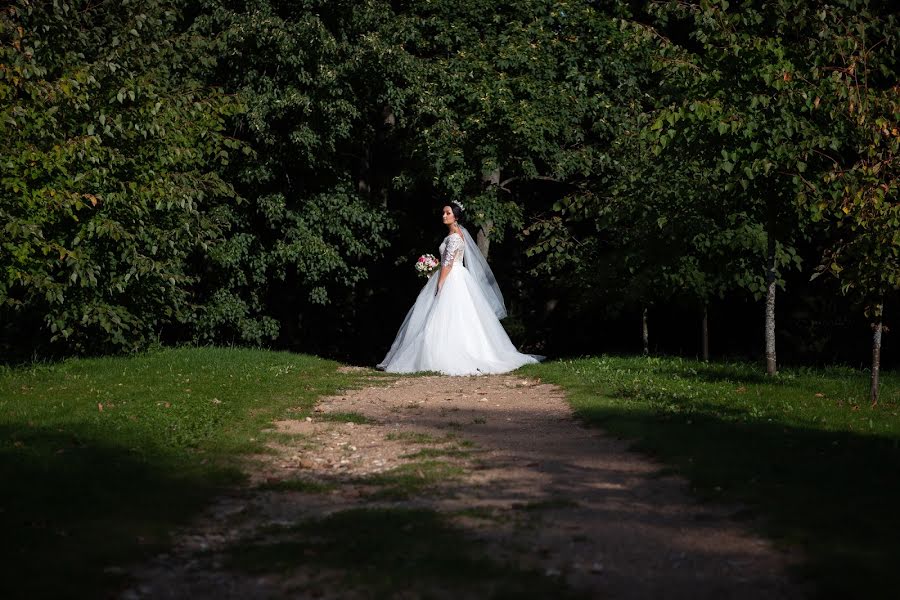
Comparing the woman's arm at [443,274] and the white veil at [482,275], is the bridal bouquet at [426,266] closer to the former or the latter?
the white veil at [482,275]

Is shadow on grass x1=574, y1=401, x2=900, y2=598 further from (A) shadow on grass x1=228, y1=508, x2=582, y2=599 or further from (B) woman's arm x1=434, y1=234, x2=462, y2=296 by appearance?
(B) woman's arm x1=434, y1=234, x2=462, y2=296

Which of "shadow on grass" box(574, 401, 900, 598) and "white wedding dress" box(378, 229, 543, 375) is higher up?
"white wedding dress" box(378, 229, 543, 375)

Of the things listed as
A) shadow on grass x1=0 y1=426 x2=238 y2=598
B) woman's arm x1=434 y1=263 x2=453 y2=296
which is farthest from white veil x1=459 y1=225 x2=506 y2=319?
shadow on grass x1=0 y1=426 x2=238 y2=598

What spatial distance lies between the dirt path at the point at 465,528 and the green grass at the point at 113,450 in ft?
1.14

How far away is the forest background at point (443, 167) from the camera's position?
12.5 m

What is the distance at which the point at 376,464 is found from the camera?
8578mm

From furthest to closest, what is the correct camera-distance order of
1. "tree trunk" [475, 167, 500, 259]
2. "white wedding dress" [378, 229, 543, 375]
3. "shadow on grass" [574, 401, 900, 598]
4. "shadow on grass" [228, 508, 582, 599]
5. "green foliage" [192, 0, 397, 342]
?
"tree trunk" [475, 167, 500, 259], "green foliage" [192, 0, 397, 342], "white wedding dress" [378, 229, 543, 375], "shadow on grass" [574, 401, 900, 598], "shadow on grass" [228, 508, 582, 599]

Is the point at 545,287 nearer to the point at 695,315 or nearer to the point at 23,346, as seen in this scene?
the point at 695,315

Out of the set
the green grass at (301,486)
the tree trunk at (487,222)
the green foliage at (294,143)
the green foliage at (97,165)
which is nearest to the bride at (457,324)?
the tree trunk at (487,222)

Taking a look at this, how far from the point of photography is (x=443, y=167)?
1919 cm

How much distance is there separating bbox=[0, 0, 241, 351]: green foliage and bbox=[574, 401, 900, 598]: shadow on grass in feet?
27.0

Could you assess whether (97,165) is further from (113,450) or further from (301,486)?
(301,486)

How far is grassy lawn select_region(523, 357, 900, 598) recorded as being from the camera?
5.70 m

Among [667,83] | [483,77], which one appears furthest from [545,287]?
[667,83]
